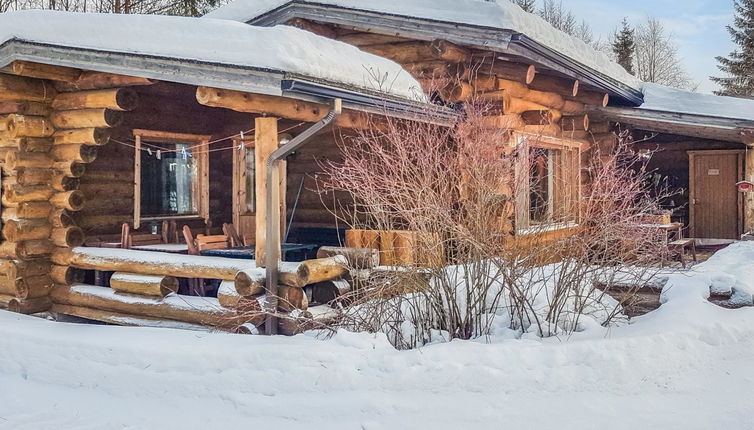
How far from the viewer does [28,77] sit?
8.41 m

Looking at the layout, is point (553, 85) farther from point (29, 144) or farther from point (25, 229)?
point (25, 229)

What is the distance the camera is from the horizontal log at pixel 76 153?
848cm

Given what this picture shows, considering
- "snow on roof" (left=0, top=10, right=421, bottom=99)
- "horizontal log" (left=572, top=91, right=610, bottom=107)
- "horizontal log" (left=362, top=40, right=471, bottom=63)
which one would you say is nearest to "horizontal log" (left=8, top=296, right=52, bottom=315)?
"snow on roof" (left=0, top=10, right=421, bottom=99)

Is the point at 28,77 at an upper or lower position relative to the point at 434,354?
upper

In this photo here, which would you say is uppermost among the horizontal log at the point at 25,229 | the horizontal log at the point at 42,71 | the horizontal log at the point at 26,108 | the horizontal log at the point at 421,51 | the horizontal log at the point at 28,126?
the horizontal log at the point at 421,51

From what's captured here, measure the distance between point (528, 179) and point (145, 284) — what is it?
14.9 ft

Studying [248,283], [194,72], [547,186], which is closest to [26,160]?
[194,72]

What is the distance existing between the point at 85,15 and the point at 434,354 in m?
5.46

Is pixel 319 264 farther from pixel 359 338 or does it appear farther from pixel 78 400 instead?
pixel 78 400

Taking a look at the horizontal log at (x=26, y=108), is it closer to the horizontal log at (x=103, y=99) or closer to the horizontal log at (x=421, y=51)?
the horizontal log at (x=103, y=99)

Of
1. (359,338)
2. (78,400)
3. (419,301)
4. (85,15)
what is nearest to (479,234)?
(419,301)

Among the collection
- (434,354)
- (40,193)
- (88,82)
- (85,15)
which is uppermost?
(85,15)

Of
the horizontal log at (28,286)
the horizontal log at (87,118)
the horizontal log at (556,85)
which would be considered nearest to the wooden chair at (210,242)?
the horizontal log at (87,118)

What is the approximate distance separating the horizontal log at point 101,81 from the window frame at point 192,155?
186 cm
